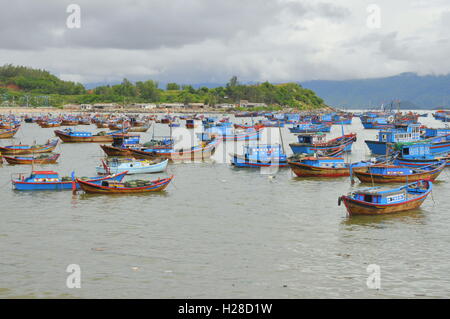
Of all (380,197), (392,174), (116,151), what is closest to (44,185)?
(380,197)

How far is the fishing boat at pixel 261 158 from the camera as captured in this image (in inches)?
1906

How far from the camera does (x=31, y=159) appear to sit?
168 ft

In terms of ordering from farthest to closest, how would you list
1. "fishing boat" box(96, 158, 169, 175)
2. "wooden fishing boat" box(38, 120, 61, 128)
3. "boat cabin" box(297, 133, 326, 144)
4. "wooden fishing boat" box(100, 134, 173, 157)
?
"wooden fishing boat" box(38, 120, 61, 128)
"boat cabin" box(297, 133, 326, 144)
"wooden fishing boat" box(100, 134, 173, 157)
"fishing boat" box(96, 158, 169, 175)

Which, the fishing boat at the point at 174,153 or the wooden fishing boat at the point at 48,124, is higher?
the wooden fishing boat at the point at 48,124

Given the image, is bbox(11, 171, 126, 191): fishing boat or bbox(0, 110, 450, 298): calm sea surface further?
bbox(11, 171, 126, 191): fishing boat

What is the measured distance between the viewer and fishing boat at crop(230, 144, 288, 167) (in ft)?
159

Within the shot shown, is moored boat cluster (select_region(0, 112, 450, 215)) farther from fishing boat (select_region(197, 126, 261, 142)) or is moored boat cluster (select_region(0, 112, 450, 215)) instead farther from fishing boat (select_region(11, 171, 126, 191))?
fishing boat (select_region(197, 126, 261, 142))

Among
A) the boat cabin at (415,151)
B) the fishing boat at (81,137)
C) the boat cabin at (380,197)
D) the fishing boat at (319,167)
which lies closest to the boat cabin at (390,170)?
the fishing boat at (319,167)

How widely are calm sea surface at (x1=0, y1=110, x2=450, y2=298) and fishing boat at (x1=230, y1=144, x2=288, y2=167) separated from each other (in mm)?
10480

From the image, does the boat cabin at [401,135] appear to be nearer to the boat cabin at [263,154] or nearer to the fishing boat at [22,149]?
the boat cabin at [263,154]

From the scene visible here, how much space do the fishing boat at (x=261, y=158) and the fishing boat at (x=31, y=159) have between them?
18537 millimetres

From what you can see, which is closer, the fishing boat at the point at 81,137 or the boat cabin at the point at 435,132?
the boat cabin at the point at 435,132

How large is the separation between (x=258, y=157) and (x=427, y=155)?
15.7 m

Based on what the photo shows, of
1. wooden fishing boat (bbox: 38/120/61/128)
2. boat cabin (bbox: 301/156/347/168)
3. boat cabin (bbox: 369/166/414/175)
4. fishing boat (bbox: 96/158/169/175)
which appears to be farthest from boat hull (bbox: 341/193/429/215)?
wooden fishing boat (bbox: 38/120/61/128)
